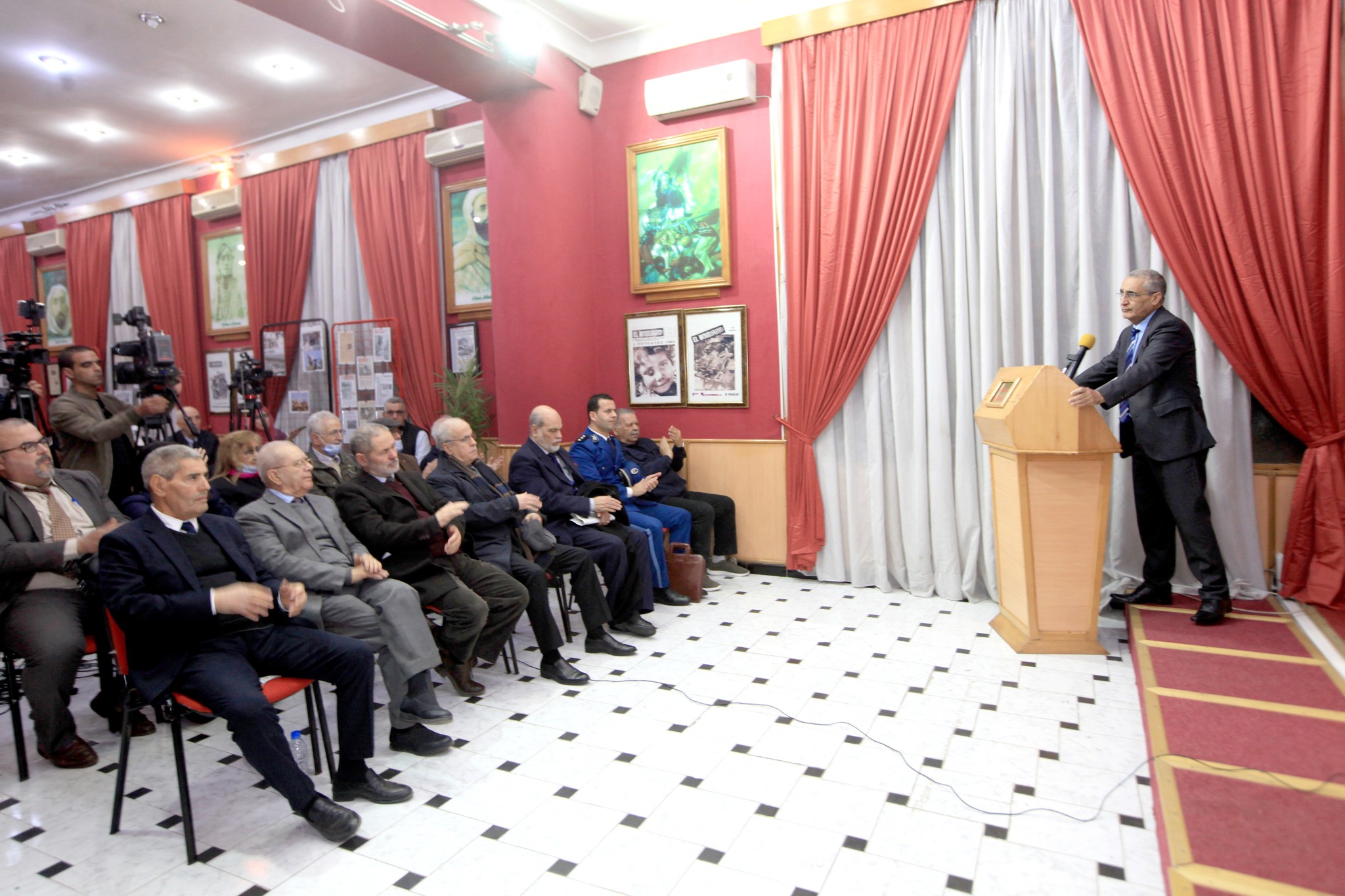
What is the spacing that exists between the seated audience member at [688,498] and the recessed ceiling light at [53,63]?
4.77m

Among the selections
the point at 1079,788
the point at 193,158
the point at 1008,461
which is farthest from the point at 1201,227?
the point at 193,158

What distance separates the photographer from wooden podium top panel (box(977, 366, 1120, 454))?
3342 mm

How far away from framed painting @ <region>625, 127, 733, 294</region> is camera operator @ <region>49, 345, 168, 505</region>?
3.07m

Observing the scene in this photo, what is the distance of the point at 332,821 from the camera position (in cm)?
232


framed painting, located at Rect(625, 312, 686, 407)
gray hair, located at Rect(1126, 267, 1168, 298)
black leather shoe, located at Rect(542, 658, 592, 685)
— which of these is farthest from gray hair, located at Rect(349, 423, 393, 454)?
gray hair, located at Rect(1126, 267, 1168, 298)

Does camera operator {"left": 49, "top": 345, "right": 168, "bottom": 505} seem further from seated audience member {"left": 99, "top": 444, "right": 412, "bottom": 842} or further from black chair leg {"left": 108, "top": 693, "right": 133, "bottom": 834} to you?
black chair leg {"left": 108, "top": 693, "right": 133, "bottom": 834}

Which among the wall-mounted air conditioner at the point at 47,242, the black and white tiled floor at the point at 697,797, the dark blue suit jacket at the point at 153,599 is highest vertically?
the wall-mounted air conditioner at the point at 47,242

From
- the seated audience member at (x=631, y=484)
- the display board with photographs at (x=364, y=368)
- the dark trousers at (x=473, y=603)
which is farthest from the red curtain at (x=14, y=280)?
the dark trousers at (x=473, y=603)

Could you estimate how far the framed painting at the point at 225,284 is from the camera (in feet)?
25.2

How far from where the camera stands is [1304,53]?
3.57 m

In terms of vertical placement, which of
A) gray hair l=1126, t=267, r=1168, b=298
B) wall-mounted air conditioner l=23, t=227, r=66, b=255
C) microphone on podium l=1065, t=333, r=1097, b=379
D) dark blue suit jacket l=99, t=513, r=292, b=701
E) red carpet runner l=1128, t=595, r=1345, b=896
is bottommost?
red carpet runner l=1128, t=595, r=1345, b=896

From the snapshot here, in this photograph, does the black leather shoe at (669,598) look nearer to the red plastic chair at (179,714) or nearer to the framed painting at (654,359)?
the framed painting at (654,359)

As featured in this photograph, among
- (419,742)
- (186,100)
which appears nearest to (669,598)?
(419,742)

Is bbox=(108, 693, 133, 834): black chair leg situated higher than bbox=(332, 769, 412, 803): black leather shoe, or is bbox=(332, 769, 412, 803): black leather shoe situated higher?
bbox=(108, 693, 133, 834): black chair leg
